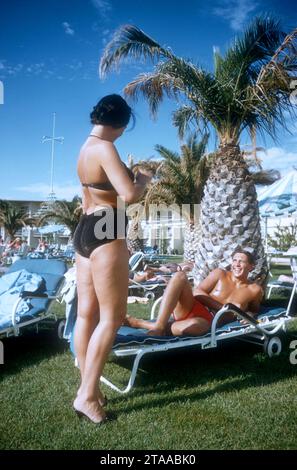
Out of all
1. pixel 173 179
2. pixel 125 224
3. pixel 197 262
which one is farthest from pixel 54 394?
pixel 173 179

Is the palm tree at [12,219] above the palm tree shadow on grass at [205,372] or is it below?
above

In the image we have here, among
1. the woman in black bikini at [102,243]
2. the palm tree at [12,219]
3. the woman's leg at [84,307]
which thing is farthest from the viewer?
the palm tree at [12,219]

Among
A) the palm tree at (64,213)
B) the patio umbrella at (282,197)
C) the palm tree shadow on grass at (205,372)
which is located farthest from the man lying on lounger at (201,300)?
the palm tree at (64,213)

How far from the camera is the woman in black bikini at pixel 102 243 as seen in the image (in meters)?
2.41

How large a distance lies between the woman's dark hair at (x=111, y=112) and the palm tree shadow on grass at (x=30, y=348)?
2.34 m

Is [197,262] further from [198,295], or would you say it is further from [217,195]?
[198,295]

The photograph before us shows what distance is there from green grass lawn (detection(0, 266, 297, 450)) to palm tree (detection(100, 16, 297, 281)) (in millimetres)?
2824

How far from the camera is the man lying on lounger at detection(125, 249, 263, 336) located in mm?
3516

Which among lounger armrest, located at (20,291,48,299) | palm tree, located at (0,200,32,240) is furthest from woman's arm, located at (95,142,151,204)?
palm tree, located at (0,200,32,240)

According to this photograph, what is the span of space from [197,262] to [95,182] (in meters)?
4.98

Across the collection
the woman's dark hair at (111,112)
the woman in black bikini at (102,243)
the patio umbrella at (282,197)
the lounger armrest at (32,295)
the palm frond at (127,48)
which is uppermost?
the palm frond at (127,48)

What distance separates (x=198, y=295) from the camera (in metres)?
4.28

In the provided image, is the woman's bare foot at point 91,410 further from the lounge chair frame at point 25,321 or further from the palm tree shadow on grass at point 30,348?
the lounge chair frame at point 25,321

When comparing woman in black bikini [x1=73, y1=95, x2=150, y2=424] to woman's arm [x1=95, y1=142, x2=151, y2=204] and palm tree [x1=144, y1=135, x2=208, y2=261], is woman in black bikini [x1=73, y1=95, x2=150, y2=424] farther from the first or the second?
palm tree [x1=144, y1=135, x2=208, y2=261]
